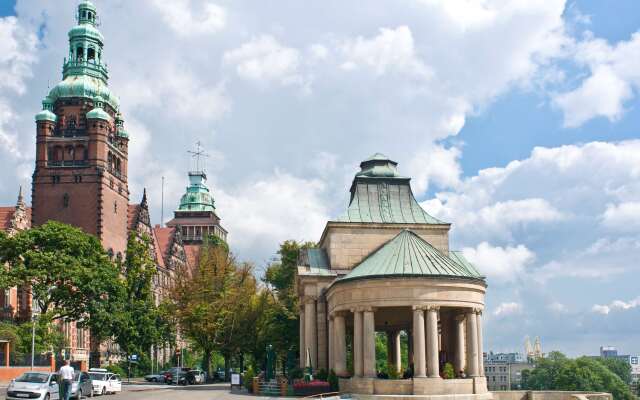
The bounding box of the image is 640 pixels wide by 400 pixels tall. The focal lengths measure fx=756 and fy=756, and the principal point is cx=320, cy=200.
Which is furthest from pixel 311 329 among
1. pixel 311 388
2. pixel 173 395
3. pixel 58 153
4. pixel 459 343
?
pixel 58 153

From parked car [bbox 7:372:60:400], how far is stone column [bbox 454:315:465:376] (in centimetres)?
2368

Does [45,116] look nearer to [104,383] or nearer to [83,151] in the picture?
[83,151]

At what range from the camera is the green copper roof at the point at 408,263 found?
41.1 m

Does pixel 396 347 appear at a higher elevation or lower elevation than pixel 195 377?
higher

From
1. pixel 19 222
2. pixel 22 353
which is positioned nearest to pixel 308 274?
pixel 22 353

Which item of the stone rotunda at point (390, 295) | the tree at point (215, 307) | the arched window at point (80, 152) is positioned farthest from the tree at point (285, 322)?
the arched window at point (80, 152)

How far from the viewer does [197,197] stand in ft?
575

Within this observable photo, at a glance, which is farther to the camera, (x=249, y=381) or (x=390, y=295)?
(x=249, y=381)

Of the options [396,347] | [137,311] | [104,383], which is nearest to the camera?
[104,383]

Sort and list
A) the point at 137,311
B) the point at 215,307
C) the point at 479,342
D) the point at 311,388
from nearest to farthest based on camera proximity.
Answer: the point at 479,342
the point at 311,388
the point at 215,307
the point at 137,311

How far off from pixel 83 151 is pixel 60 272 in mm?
33640

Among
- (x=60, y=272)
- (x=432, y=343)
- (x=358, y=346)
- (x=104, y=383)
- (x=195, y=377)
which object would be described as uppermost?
(x=60, y=272)

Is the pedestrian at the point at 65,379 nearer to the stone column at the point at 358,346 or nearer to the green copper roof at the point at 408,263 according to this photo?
the stone column at the point at 358,346

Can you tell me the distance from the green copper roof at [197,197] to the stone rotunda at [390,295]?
4689 inches
